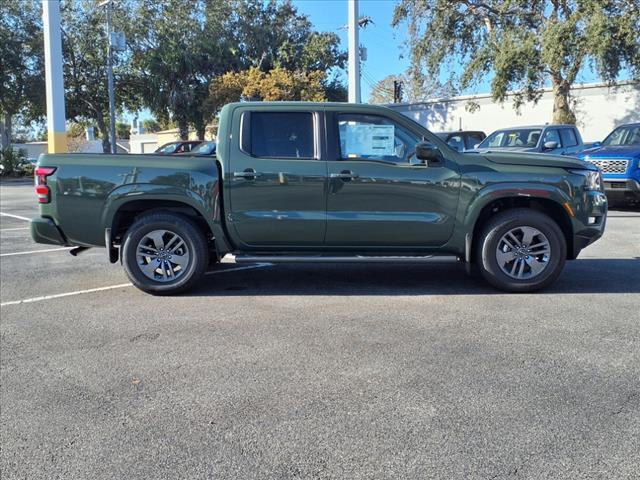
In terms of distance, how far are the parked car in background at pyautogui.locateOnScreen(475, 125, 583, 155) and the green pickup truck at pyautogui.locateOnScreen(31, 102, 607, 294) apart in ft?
25.8

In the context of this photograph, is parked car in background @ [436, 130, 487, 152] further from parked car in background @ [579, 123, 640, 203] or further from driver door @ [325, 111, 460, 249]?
driver door @ [325, 111, 460, 249]

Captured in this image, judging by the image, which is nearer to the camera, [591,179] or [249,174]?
[249,174]

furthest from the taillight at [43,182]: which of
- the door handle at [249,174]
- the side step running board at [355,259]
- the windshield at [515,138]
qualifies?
the windshield at [515,138]

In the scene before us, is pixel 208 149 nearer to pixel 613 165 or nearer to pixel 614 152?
pixel 613 165

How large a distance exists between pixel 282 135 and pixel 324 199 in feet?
2.64

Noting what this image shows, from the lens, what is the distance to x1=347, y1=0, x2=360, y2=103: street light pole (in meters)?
17.6

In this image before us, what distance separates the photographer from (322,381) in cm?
390

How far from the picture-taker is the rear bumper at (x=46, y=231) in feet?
19.7

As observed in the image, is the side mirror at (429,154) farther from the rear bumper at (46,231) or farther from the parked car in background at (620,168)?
the parked car in background at (620,168)

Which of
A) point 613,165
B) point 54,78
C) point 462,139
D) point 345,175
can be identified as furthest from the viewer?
point 54,78

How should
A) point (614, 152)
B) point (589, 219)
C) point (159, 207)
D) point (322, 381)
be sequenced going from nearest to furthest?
1. point (322, 381)
2. point (589, 219)
3. point (159, 207)
4. point (614, 152)

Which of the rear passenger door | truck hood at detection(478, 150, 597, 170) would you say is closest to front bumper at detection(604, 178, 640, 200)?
truck hood at detection(478, 150, 597, 170)

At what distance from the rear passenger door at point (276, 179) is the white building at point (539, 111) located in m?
22.7

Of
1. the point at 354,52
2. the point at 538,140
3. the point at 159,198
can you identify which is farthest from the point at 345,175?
the point at 354,52
